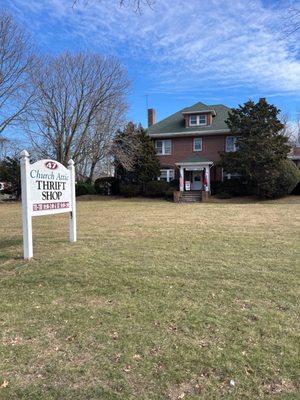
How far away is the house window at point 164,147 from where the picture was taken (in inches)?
1387

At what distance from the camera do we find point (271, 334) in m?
4.00

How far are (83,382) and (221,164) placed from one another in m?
26.6

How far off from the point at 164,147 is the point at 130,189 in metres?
6.24

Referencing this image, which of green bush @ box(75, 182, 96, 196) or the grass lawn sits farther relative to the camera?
green bush @ box(75, 182, 96, 196)

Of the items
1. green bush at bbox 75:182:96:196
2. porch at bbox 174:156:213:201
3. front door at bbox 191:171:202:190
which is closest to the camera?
porch at bbox 174:156:213:201

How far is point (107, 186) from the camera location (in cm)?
3406

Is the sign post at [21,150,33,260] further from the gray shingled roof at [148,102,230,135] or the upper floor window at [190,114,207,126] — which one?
the upper floor window at [190,114,207,126]

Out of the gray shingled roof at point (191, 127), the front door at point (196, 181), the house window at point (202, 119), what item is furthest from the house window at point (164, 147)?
the house window at point (202, 119)

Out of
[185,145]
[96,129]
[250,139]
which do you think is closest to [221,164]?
[250,139]

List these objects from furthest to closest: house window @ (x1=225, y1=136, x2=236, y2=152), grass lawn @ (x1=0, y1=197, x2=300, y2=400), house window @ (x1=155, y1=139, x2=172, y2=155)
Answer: house window @ (x1=155, y1=139, x2=172, y2=155) < house window @ (x1=225, y1=136, x2=236, y2=152) < grass lawn @ (x1=0, y1=197, x2=300, y2=400)

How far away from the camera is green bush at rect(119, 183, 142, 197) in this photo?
31.5 m

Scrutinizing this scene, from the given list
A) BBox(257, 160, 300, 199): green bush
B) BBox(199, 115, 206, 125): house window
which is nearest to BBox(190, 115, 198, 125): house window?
BBox(199, 115, 206, 125): house window

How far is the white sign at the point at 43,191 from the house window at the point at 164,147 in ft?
88.1

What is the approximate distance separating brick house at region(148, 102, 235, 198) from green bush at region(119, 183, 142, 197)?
368 cm
